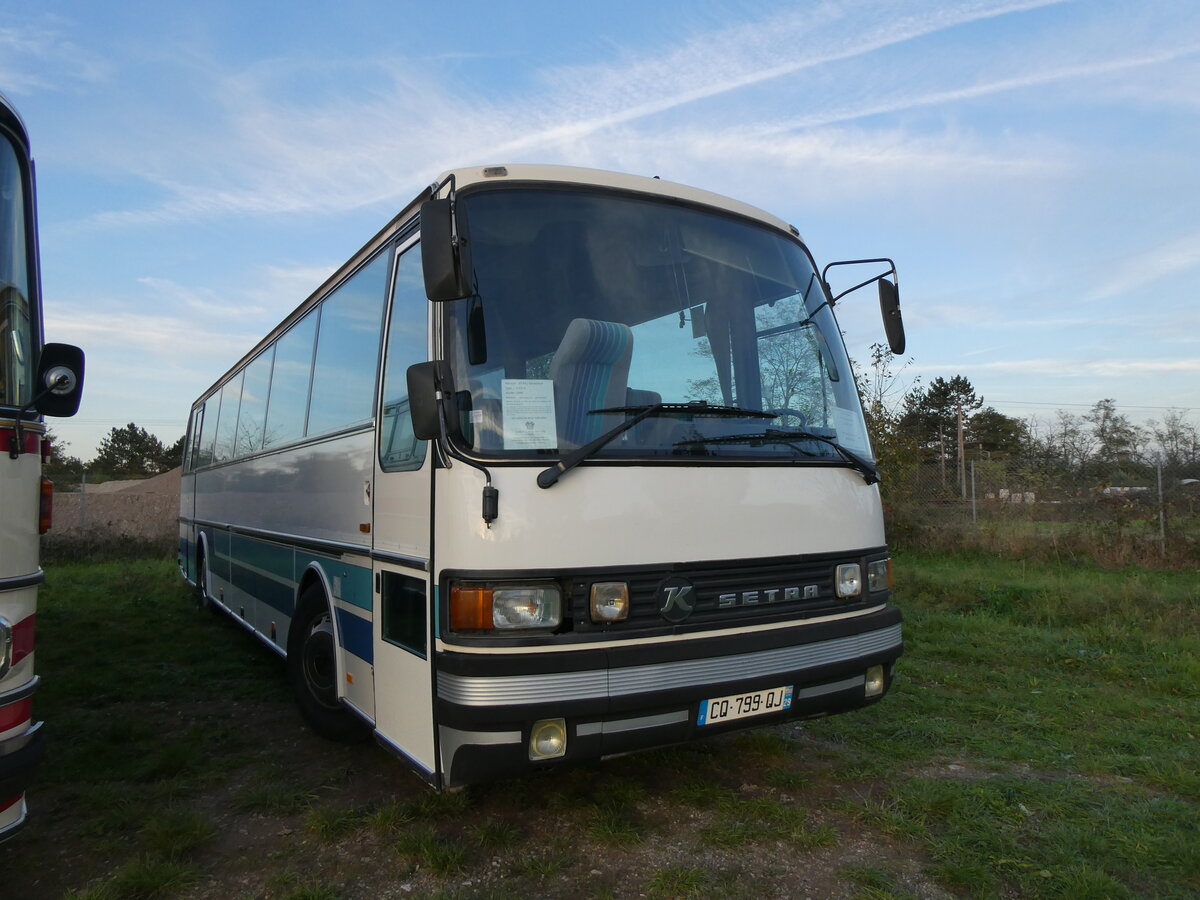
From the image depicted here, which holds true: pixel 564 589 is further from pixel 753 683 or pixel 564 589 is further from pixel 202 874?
pixel 202 874

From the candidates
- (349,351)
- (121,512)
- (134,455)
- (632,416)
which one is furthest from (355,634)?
(134,455)

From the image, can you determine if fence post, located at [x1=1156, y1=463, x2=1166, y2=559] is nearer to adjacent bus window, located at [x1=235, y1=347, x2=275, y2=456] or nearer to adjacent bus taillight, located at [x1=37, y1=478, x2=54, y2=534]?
adjacent bus window, located at [x1=235, y1=347, x2=275, y2=456]

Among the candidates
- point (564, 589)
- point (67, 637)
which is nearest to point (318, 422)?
point (564, 589)

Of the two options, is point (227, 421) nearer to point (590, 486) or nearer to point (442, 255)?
point (442, 255)

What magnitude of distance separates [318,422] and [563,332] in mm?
2437

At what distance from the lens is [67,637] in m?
8.63

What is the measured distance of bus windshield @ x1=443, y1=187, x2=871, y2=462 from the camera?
11.1 ft

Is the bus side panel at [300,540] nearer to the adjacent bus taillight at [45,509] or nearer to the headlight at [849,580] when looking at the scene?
the adjacent bus taillight at [45,509]

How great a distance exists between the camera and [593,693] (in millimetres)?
3170

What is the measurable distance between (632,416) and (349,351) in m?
2.19

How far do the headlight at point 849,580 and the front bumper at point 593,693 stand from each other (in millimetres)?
494

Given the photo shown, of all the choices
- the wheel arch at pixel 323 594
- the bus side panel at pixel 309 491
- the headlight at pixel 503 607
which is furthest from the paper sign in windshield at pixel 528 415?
the wheel arch at pixel 323 594

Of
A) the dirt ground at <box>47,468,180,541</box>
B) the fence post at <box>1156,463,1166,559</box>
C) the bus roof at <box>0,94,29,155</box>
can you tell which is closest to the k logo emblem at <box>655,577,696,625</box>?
the bus roof at <box>0,94,29,155</box>

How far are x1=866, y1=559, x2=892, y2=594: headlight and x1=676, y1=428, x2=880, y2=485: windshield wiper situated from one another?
1.34 ft
